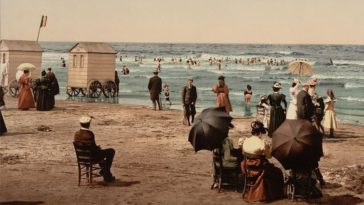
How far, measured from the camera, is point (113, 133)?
54.5 ft

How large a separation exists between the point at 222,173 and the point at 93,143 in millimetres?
2537

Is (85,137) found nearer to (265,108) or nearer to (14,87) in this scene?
(265,108)

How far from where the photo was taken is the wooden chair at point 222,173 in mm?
9391

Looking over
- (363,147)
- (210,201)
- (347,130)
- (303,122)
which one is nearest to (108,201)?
(210,201)

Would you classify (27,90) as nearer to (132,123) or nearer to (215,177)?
(132,123)

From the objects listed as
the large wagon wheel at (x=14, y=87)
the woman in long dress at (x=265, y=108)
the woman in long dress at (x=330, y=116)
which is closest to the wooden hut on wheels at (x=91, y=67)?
the large wagon wheel at (x=14, y=87)

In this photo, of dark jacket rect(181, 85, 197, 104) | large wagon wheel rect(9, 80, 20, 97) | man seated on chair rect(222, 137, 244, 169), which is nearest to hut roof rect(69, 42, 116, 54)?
large wagon wheel rect(9, 80, 20, 97)

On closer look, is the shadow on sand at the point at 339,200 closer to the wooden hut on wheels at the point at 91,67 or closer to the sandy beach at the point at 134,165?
the sandy beach at the point at 134,165

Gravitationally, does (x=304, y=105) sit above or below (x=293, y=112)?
above

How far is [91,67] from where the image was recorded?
97.7ft

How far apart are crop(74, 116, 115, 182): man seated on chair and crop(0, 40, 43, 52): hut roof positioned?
2131 centimetres

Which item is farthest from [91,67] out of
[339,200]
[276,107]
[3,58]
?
[339,200]

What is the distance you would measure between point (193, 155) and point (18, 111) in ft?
37.7

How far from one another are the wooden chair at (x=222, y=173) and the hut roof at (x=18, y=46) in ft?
74.6
